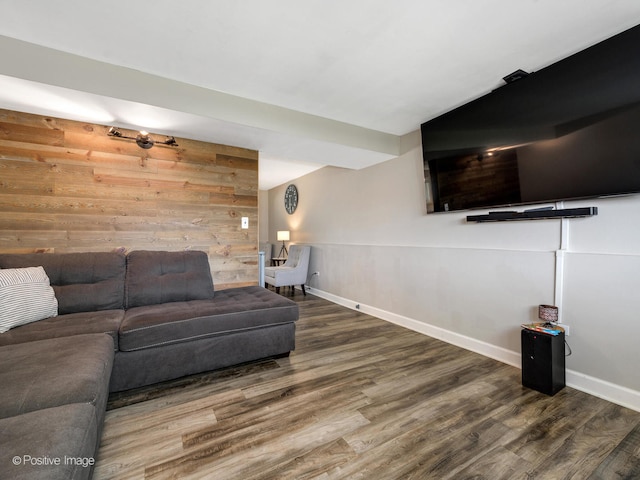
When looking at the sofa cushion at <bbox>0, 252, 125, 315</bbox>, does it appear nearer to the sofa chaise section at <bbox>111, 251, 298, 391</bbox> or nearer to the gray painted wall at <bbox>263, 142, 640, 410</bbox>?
the sofa chaise section at <bbox>111, 251, 298, 391</bbox>

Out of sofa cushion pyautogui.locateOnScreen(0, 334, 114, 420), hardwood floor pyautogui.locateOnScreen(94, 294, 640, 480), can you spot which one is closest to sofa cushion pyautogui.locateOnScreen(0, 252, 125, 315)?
sofa cushion pyautogui.locateOnScreen(0, 334, 114, 420)

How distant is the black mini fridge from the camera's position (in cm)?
187

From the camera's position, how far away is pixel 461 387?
6.47ft

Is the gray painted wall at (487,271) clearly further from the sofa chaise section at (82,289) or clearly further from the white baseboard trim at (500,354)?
the sofa chaise section at (82,289)

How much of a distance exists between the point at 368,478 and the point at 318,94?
2.64 metres

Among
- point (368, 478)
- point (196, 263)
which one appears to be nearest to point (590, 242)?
point (368, 478)

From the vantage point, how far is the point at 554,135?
1936 mm

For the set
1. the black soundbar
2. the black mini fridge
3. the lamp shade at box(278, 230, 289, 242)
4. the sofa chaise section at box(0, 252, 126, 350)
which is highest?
the black soundbar

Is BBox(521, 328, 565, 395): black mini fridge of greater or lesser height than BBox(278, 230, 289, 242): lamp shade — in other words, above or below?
below

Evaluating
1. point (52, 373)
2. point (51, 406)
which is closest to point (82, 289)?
point (52, 373)

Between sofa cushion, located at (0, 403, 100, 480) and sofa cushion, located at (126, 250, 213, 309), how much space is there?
4.70 ft

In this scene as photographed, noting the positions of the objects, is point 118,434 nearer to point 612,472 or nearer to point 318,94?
point 612,472

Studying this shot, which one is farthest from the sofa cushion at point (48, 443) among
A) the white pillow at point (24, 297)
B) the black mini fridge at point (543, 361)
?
the black mini fridge at point (543, 361)

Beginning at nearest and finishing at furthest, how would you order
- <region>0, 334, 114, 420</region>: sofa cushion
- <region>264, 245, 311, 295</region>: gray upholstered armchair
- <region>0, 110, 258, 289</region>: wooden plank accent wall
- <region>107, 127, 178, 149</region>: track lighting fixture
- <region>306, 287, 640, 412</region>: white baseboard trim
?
1. <region>0, 334, 114, 420</region>: sofa cushion
2. <region>306, 287, 640, 412</region>: white baseboard trim
3. <region>0, 110, 258, 289</region>: wooden plank accent wall
4. <region>107, 127, 178, 149</region>: track lighting fixture
5. <region>264, 245, 311, 295</region>: gray upholstered armchair
